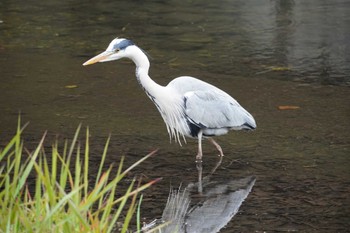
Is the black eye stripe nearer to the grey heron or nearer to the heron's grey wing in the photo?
the grey heron

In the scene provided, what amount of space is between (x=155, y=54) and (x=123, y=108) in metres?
2.11

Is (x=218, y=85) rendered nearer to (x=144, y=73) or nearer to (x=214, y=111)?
(x=214, y=111)

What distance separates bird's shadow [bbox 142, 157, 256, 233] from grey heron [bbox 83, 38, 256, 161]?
0.55 metres

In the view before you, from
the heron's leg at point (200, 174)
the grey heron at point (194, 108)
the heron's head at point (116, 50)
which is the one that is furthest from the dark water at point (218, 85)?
the heron's head at point (116, 50)

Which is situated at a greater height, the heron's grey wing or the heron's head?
the heron's head

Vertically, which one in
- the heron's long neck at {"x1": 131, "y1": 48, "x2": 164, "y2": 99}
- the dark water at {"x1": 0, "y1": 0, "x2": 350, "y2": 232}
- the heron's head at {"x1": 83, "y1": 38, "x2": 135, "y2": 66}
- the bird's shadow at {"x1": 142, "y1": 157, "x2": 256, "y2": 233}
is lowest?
the bird's shadow at {"x1": 142, "y1": 157, "x2": 256, "y2": 233}

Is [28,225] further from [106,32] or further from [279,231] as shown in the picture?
[106,32]

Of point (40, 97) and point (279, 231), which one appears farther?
point (40, 97)

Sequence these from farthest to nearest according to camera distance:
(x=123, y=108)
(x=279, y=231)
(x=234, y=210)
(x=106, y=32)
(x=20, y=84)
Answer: (x=106, y=32), (x=20, y=84), (x=123, y=108), (x=234, y=210), (x=279, y=231)

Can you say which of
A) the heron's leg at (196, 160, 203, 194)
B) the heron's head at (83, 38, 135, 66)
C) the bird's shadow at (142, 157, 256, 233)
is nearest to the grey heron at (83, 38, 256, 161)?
the heron's head at (83, 38, 135, 66)

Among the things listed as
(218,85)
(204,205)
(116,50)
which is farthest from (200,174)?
(218,85)

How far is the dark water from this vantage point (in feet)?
21.7

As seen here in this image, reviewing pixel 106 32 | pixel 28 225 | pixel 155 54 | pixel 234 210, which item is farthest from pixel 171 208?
pixel 106 32

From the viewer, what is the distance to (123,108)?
28.7ft
